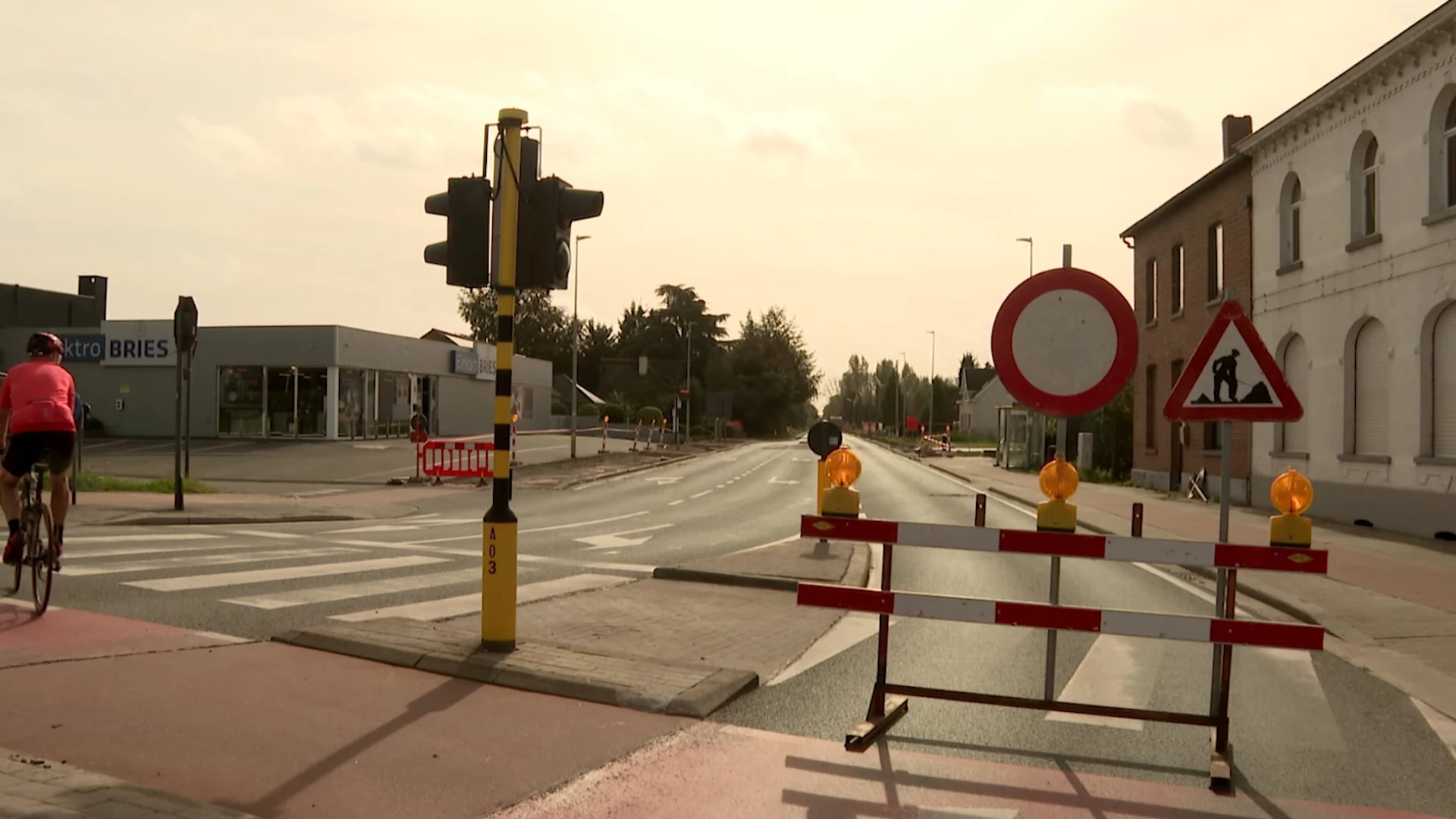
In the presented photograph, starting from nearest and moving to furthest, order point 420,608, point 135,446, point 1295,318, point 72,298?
point 420,608
point 1295,318
point 135,446
point 72,298

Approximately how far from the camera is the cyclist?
7.43 meters

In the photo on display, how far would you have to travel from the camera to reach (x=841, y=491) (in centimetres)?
555

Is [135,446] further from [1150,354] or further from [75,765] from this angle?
[75,765]

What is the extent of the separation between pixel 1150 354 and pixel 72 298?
198 ft

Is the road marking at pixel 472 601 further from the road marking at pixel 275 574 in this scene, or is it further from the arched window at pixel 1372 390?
the arched window at pixel 1372 390

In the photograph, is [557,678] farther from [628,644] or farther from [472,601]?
[472,601]

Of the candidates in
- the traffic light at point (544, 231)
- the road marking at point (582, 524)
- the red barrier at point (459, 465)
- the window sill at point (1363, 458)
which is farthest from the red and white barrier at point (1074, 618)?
the red barrier at point (459, 465)

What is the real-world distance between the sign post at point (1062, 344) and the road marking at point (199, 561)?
7673 millimetres

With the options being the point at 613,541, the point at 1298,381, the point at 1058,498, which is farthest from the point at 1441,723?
the point at 1298,381

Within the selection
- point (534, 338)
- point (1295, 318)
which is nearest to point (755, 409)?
point (534, 338)

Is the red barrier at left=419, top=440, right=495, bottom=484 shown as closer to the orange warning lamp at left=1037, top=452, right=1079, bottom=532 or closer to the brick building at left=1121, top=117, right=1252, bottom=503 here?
the brick building at left=1121, top=117, right=1252, bottom=503

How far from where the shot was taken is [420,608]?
8.30m

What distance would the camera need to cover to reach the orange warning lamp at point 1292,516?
4.91 meters

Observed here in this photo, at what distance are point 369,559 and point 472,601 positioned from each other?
3.26 m
